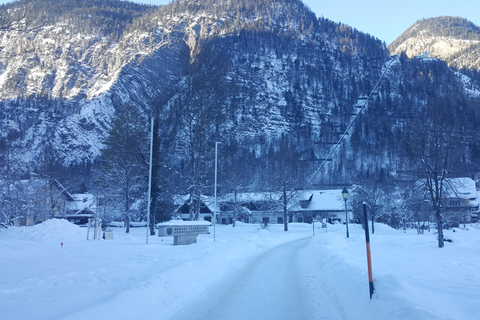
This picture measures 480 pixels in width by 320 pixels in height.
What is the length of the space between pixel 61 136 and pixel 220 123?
108362mm

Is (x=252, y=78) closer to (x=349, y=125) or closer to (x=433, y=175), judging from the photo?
(x=349, y=125)

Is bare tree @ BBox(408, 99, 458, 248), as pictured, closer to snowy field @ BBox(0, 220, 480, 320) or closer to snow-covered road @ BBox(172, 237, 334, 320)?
snowy field @ BBox(0, 220, 480, 320)

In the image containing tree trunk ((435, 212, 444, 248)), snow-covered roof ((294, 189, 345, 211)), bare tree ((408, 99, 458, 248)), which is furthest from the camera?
snow-covered roof ((294, 189, 345, 211))

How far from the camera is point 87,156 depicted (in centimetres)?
11844

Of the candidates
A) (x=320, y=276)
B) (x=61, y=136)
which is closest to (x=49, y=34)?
(x=61, y=136)

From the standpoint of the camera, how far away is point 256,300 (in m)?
7.66

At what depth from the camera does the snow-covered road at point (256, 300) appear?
21.1 ft

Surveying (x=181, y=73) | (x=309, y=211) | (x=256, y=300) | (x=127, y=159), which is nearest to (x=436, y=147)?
(x=256, y=300)

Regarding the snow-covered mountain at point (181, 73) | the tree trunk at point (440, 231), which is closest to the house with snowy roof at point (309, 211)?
the snow-covered mountain at point (181, 73)

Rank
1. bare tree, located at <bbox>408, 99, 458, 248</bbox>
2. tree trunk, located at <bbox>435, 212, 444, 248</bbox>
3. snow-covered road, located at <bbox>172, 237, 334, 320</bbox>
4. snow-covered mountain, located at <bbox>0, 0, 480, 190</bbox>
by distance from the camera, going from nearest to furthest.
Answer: snow-covered road, located at <bbox>172, 237, 334, 320</bbox> < tree trunk, located at <bbox>435, 212, 444, 248</bbox> < bare tree, located at <bbox>408, 99, 458, 248</bbox> < snow-covered mountain, located at <bbox>0, 0, 480, 190</bbox>

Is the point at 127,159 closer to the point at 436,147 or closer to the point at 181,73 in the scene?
the point at 436,147

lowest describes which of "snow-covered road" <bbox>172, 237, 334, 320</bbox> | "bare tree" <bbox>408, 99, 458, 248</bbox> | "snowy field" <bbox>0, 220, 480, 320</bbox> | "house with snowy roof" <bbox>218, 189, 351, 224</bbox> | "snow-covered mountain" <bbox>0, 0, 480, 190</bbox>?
"snow-covered road" <bbox>172, 237, 334, 320</bbox>

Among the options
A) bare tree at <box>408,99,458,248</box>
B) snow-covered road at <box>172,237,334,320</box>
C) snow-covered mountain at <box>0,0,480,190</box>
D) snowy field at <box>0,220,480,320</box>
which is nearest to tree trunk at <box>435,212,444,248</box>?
bare tree at <box>408,99,458,248</box>

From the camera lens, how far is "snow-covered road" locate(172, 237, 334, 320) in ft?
21.1
